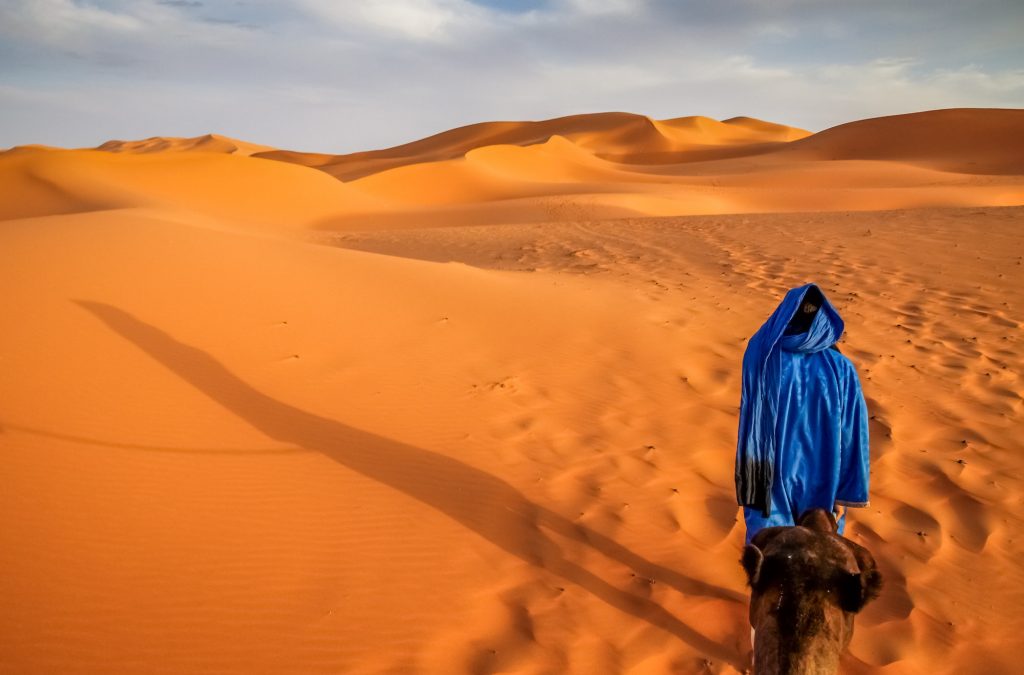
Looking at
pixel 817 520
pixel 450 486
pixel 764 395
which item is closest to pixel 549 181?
pixel 450 486

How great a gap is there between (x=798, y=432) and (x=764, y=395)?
234 mm

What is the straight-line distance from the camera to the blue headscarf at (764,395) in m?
2.91

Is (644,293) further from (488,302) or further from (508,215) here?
(508,215)

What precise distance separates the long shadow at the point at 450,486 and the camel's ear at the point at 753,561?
141 cm

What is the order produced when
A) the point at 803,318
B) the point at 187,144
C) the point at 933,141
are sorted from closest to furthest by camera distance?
the point at 803,318 < the point at 933,141 < the point at 187,144

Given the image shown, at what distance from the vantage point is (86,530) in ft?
12.5

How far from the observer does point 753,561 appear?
6.40 ft

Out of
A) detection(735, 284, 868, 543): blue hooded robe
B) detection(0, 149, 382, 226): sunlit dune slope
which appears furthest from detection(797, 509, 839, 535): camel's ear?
detection(0, 149, 382, 226): sunlit dune slope

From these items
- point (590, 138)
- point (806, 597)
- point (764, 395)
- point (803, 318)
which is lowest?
point (806, 597)

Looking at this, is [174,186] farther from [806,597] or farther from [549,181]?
[806,597]

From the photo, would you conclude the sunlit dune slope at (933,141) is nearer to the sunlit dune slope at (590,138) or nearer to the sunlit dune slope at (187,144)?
the sunlit dune slope at (590,138)

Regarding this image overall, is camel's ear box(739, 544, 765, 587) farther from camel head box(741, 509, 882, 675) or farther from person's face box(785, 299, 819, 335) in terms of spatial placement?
person's face box(785, 299, 819, 335)

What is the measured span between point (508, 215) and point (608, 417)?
19.4 meters

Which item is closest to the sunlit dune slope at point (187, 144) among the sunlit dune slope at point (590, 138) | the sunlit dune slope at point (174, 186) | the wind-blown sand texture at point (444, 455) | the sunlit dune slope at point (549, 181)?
the sunlit dune slope at point (590, 138)
